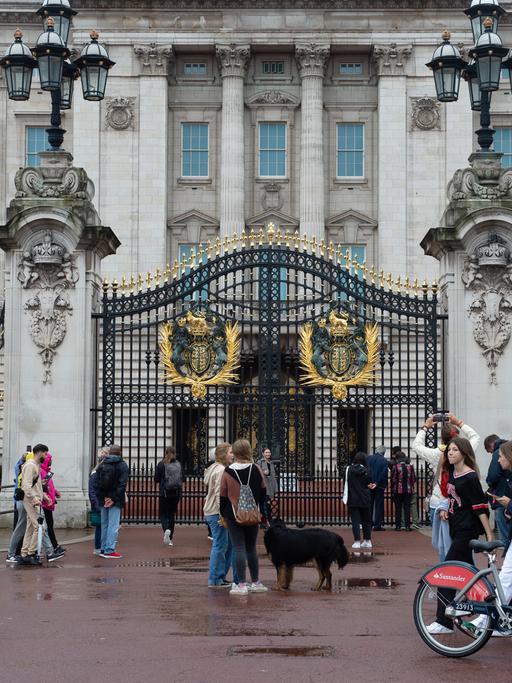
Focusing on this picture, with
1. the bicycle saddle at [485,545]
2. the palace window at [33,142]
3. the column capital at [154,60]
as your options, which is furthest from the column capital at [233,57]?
the bicycle saddle at [485,545]

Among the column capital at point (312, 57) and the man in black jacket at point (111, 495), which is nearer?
the man in black jacket at point (111, 495)

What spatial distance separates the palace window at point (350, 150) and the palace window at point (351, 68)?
251 centimetres

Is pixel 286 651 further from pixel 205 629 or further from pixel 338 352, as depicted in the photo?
pixel 338 352

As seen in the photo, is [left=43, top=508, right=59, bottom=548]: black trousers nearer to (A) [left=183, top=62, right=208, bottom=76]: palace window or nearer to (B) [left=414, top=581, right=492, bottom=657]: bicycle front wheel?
(B) [left=414, top=581, right=492, bottom=657]: bicycle front wheel

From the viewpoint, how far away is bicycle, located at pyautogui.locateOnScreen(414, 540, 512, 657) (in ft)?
33.8

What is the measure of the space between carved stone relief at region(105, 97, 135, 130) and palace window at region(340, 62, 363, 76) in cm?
898

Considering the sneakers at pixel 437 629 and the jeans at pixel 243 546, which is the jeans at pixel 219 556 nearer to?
the jeans at pixel 243 546

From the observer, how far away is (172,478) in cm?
2003

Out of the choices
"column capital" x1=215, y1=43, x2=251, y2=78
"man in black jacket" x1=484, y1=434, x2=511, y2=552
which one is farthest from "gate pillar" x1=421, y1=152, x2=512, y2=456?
"column capital" x1=215, y1=43, x2=251, y2=78

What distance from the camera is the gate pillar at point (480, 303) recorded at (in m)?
21.0

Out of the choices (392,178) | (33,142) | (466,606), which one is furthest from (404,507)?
(33,142)

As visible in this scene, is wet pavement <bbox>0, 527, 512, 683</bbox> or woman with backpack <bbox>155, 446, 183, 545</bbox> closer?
wet pavement <bbox>0, 527, 512, 683</bbox>

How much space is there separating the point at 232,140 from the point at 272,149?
88.4 inches

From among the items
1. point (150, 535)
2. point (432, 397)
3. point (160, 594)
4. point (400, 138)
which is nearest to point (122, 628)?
point (160, 594)
